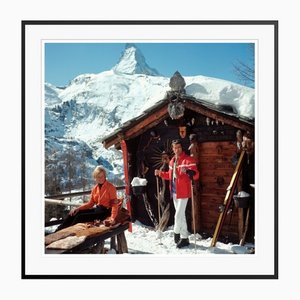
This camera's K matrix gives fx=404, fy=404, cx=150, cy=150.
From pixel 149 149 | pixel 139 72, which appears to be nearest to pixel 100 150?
pixel 149 149

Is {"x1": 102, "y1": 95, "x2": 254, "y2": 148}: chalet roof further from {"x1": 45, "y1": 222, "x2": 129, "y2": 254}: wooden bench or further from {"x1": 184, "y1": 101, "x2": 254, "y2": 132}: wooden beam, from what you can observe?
{"x1": 45, "y1": 222, "x2": 129, "y2": 254}: wooden bench

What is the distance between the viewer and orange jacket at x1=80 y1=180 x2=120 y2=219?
154 inches

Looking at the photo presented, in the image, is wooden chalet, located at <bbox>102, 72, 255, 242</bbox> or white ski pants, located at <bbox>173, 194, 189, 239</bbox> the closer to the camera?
wooden chalet, located at <bbox>102, 72, 255, 242</bbox>

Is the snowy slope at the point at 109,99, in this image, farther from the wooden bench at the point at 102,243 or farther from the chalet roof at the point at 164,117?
the wooden bench at the point at 102,243

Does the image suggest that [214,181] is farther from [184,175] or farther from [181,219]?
[181,219]

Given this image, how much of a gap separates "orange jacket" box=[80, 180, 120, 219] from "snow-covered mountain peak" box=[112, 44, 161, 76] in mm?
1091

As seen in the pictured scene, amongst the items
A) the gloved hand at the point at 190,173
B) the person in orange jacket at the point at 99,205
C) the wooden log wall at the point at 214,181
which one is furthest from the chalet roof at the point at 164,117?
the gloved hand at the point at 190,173

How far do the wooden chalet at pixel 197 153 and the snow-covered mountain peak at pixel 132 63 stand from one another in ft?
0.86

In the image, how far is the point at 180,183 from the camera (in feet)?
13.0

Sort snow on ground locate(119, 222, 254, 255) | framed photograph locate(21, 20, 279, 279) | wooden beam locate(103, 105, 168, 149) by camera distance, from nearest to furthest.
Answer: framed photograph locate(21, 20, 279, 279) < snow on ground locate(119, 222, 254, 255) < wooden beam locate(103, 105, 168, 149)

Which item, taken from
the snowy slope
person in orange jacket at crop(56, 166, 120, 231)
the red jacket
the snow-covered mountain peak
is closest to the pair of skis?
the red jacket
